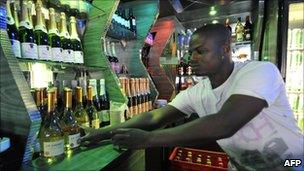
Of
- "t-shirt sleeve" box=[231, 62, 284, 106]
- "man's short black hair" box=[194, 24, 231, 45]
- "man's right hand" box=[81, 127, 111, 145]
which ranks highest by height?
"man's short black hair" box=[194, 24, 231, 45]

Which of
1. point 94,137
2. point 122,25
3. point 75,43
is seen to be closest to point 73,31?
point 75,43

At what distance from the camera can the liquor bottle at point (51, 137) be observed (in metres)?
1.07

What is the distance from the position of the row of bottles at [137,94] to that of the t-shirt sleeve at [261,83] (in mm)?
1310

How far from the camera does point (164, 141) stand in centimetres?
98

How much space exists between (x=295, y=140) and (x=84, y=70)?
152cm

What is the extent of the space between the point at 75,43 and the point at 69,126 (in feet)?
2.43

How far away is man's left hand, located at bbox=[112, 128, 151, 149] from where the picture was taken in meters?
1.00

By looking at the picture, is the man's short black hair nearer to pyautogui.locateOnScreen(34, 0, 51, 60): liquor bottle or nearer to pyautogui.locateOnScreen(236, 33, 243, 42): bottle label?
pyautogui.locateOnScreen(34, 0, 51, 60): liquor bottle

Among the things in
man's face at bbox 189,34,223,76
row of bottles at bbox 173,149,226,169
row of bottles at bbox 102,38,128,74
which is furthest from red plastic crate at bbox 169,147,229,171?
row of bottles at bbox 102,38,128,74

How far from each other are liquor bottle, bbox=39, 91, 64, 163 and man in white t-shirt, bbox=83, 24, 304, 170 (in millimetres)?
170

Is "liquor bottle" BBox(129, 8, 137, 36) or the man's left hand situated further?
"liquor bottle" BBox(129, 8, 137, 36)

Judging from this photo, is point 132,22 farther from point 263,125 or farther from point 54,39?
point 263,125

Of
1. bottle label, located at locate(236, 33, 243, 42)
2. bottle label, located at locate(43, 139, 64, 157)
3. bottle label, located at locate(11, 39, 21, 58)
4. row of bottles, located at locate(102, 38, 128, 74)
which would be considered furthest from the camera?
bottle label, located at locate(236, 33, 243, 42)

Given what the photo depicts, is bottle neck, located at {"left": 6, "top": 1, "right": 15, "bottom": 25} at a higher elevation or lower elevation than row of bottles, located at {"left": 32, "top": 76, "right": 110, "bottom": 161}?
higher
